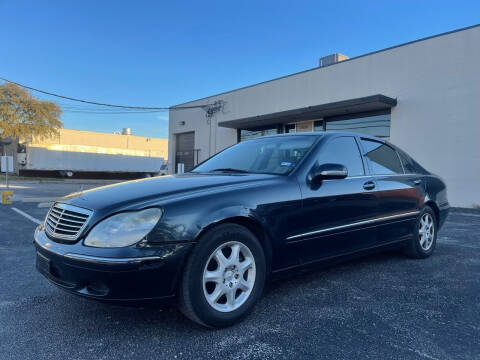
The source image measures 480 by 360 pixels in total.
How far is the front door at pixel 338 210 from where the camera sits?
9.49 ft

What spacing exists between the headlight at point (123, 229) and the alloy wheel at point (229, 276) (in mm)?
477

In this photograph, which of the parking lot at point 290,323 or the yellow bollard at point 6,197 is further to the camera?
the yellow bollard at point 6,197

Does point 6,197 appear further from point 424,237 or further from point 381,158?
point 424,237

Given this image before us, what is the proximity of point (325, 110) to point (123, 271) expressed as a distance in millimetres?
11834

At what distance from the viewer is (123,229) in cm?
216

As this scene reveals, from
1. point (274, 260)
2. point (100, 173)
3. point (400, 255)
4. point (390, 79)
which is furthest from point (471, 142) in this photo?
point (100, 173)

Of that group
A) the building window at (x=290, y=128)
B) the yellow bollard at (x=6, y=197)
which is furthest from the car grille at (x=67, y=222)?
the building window at (x=290, y=128)

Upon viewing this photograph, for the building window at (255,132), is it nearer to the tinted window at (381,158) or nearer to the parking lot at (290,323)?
the tinted window at (381,158)

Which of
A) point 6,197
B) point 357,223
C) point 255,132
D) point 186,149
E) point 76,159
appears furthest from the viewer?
point 76,159

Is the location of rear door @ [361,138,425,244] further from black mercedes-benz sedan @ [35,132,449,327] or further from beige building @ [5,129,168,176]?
beige building @ [5,129,168,176]

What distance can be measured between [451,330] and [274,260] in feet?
4.34

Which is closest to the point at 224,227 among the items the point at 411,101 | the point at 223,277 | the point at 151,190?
the point at 223,277

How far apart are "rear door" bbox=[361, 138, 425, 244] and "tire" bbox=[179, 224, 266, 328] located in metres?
1.69

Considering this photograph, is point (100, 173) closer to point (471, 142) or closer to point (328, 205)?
point (471, 142)
